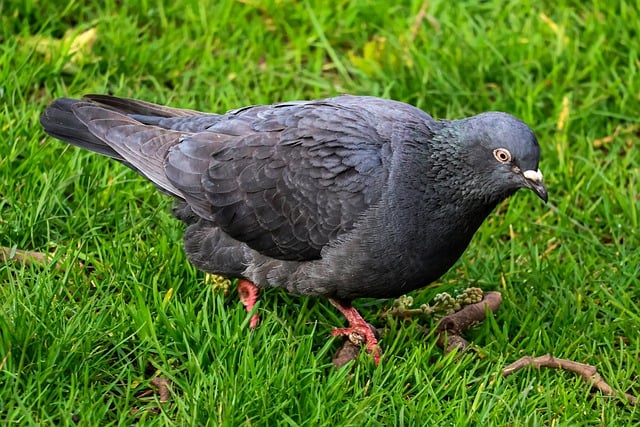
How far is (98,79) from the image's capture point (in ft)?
21.6

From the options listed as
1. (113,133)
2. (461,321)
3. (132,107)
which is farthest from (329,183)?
(132,107)

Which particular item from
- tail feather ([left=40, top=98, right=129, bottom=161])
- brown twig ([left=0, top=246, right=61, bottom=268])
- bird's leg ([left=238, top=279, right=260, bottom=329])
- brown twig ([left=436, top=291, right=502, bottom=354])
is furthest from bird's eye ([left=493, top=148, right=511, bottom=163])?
brown twig ([left=0, top=246, right=61, bottom=268])

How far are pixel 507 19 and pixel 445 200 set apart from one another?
10.4 ft

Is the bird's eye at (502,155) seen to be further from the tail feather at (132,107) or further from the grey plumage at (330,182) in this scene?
the tail feather at (132,107)

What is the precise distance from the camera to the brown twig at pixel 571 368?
4793 millimetres

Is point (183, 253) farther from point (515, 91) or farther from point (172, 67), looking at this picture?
point (515, 91)

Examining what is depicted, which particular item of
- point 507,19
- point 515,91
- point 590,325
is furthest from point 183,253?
point 507,19

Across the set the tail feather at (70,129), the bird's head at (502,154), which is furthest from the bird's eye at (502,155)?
the tail feather at (70,129)

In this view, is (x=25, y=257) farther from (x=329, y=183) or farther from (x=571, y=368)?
(x=571, y=368)

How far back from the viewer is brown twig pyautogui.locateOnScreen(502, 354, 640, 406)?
4793 millimetres

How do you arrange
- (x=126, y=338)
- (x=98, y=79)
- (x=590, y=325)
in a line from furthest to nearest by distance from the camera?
1. (x=98, y=79)
2. (x=590, y=325)
3. (x=126, y=338)

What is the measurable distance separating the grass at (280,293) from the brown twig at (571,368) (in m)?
0.05

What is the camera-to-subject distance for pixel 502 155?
4.62 m

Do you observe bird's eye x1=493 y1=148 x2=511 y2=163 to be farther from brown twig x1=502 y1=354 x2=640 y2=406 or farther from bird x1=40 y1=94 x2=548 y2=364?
brown twig x1=502 y1=354 x2=640 y2=406
